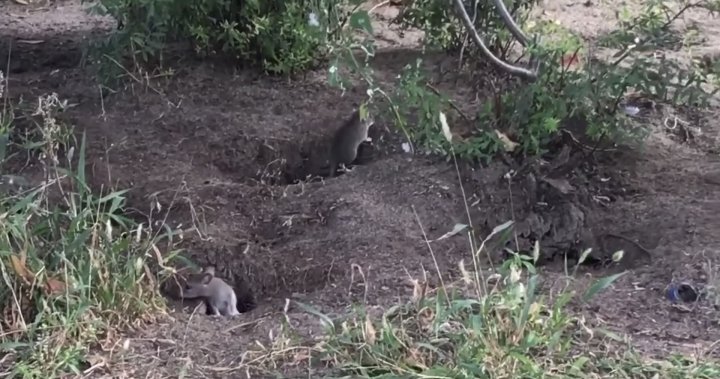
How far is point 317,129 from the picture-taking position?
14.2 ft

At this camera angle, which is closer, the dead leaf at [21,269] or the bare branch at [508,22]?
the dead leaf at [21,269]

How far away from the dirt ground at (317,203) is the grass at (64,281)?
0.29 feet

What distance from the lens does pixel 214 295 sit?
3252 mm

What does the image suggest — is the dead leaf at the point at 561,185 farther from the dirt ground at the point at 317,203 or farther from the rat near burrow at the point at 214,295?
the rat near burrow at the point at 214,295

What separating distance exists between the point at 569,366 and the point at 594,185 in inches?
48.0

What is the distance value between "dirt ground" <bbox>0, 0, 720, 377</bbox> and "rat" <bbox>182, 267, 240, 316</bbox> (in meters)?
0.10

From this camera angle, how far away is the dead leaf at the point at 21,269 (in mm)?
2873

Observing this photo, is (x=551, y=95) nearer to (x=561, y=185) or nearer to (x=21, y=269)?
(x=561, y=185)

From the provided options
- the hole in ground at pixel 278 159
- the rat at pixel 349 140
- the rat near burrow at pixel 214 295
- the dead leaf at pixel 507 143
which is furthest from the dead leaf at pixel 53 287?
the dead leaf at pixel 507 143

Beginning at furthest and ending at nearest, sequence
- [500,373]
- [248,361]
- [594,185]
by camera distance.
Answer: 1. [594,185]
2. [248,361]
3. [500,373]

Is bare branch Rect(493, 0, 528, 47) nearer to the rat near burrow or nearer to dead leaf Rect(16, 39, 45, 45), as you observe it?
the rat near burrow

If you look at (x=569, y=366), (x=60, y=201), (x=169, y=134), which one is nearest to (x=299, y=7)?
(x=169, y=134)

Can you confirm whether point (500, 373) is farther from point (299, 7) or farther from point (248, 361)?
point (299, 7)

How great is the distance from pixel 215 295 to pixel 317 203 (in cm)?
65
